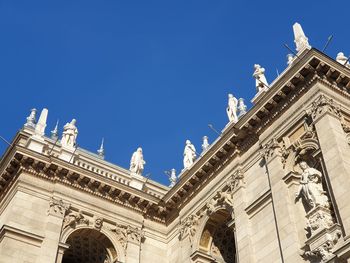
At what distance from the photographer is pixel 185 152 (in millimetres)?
26625

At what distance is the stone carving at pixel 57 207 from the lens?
22.0 meters

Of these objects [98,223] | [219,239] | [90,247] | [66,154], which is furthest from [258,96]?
[90,247]

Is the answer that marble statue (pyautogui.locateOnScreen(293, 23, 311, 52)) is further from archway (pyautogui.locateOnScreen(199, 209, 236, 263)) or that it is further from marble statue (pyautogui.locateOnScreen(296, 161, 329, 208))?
Answer: archway (pyautogui.locateOnScreen(199, 209, 236, 263))

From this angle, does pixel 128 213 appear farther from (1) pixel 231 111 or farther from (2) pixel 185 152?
(1) pixel 231 111

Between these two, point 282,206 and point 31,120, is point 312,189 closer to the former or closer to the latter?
point 282,206

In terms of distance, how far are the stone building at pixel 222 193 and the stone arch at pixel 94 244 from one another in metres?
0.05

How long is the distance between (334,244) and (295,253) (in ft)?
5.19

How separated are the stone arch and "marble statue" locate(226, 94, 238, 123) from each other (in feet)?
23.9

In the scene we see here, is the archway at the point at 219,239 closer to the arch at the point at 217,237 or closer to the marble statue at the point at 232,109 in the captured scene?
the arch at the point at 217,237

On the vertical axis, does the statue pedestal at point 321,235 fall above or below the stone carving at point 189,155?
below

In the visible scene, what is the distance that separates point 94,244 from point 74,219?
74.2 inches

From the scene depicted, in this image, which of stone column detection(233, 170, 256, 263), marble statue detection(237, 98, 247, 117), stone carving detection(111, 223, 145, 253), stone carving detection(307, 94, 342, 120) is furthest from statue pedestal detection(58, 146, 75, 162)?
stone carving detection(307, 94, 342, 120)

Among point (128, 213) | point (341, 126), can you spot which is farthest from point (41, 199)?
point (341, 126)

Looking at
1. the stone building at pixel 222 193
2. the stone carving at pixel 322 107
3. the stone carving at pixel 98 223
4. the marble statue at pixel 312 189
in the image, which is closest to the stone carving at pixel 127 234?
the stone building at pixel 222 193
